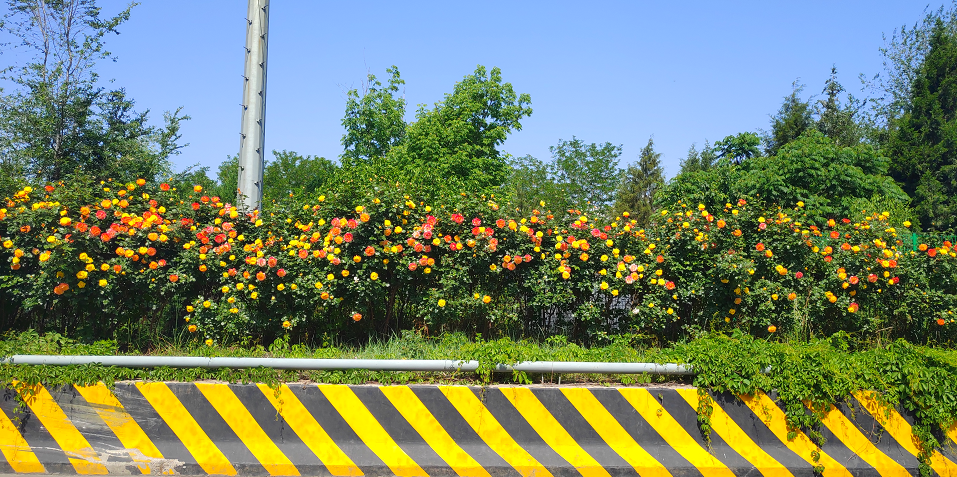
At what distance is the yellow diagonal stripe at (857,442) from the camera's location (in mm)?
4051

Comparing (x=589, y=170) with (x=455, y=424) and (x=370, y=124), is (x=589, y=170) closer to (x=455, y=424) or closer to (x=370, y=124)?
(x=370, y=124)

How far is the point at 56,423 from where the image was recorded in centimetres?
396

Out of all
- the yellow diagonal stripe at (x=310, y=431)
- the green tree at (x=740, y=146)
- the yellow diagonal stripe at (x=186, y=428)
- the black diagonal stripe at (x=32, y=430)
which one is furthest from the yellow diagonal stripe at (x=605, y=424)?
the green tree at (x=740, y=146)

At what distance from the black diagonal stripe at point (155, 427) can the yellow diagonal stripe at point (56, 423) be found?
36 cm

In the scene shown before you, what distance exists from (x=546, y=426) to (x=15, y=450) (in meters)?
3.48

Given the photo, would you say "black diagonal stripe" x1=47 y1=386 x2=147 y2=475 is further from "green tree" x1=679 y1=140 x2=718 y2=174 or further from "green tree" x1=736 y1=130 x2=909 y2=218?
"green tree" x1=679 y1=140 x2=718 y2=174

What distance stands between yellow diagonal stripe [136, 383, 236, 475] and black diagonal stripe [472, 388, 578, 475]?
1716mm

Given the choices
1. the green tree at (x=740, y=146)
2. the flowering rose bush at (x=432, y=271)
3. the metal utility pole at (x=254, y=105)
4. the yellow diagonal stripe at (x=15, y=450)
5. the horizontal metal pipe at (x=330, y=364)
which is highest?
the green tree at (x=740, y=146)

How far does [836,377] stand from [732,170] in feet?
66.4

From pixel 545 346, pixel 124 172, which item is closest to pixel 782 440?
pixel 545 346

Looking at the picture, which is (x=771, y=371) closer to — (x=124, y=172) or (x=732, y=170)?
(x=124, y=172)

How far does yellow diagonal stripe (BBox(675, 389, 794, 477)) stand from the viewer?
400 cm

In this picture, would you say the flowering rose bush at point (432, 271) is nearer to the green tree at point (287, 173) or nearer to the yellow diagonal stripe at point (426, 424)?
the yellow diagonal stripe at point (426, 424)

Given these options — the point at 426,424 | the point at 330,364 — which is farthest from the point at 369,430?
the point at 330,364
